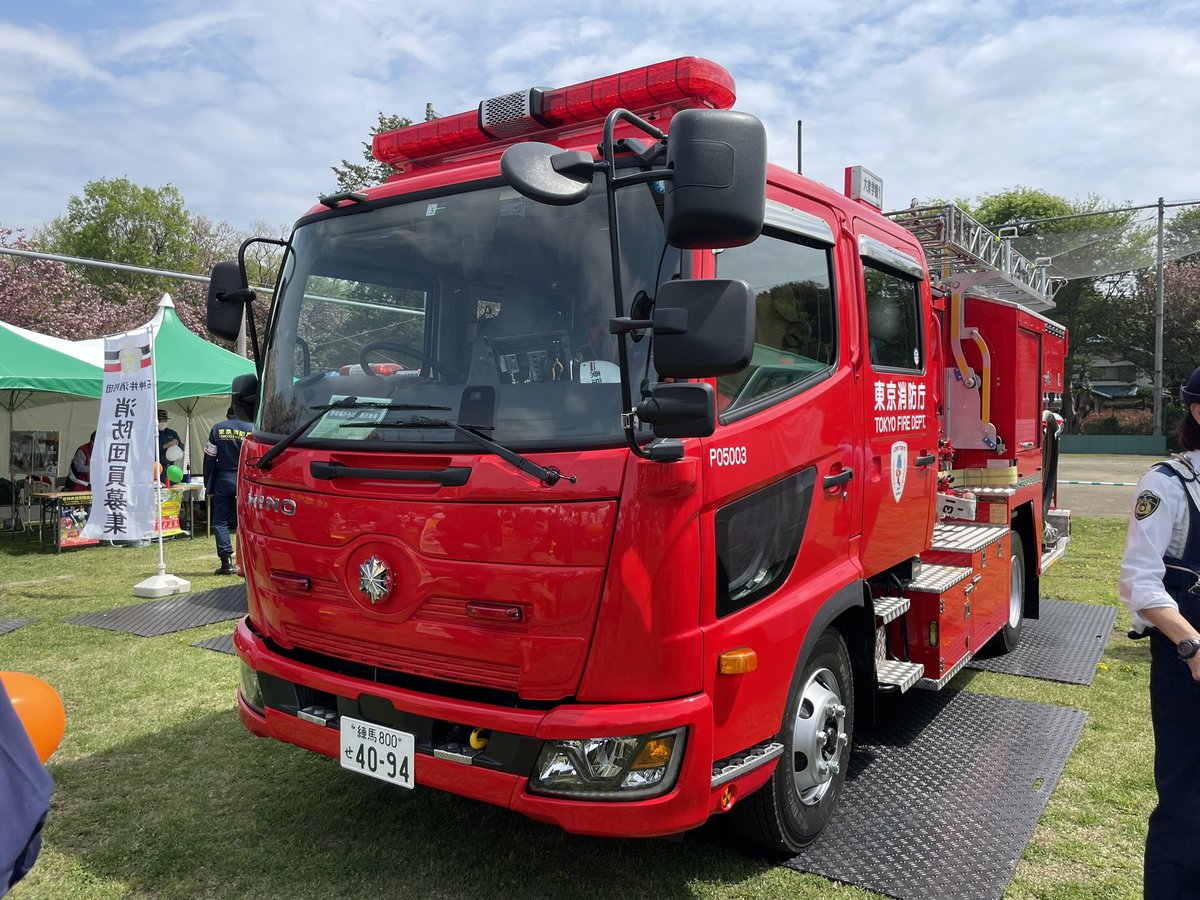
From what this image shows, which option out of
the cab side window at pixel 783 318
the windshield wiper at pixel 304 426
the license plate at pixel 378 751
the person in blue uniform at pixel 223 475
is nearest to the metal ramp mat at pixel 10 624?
the person in blue uniform at pixel 223 475

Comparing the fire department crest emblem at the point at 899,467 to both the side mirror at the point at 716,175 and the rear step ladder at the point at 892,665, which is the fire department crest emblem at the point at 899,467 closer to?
the rear step ladder at the point at 892,665

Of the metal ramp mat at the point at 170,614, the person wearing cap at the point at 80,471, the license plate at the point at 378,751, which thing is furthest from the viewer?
the person wearing cap at the point at 80,471

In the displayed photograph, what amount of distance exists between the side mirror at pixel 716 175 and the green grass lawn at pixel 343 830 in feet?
7.46

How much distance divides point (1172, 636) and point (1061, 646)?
13.5 feet

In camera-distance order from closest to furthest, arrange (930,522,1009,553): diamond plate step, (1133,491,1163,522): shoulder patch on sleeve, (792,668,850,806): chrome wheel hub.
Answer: (1133,491,1163,522): shoulder patch on sleeve, (792,668,850,806): chrome wheel hub, (930,522,1009,553): diamond plate step

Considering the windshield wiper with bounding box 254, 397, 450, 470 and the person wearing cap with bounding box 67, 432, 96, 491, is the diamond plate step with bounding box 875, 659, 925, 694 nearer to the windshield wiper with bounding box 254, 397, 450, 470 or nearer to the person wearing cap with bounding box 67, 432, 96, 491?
the windshield wiper with bounding box 254, 397, 450, 470

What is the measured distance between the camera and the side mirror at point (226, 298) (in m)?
3.71

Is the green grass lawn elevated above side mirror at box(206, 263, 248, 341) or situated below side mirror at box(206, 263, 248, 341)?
below

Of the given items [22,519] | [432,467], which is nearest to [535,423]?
[432,467]

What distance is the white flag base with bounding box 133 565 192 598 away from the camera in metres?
8.18

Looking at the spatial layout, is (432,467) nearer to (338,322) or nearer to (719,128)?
(338,322)

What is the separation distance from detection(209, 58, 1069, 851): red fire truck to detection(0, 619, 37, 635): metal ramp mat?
472 cm

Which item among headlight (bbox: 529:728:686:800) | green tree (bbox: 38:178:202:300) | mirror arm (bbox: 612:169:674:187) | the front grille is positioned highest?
green tree (bbox: 38:178:202:300)

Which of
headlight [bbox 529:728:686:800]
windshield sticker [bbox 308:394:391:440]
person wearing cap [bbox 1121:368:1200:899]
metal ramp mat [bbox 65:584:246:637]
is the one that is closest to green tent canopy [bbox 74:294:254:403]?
metal ramp mat [bbox 65:584:246:637]
